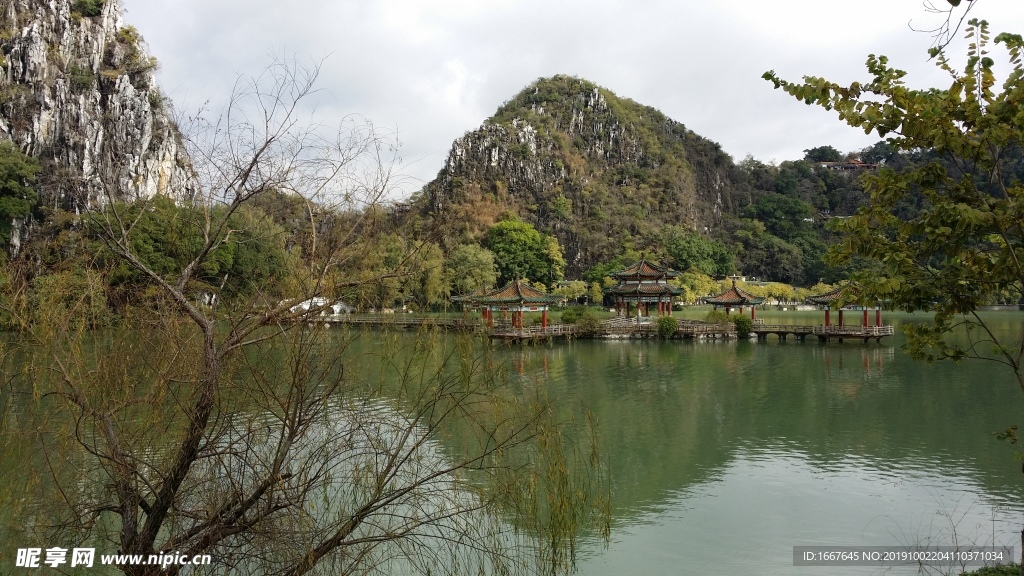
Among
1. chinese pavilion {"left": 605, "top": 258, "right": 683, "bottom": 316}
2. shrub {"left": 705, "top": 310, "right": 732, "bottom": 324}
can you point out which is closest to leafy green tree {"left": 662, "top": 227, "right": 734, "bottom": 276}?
chinese pavilion {"left": 605, "top": 258, "right": 683, "bottom": 316}

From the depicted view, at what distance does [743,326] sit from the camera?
Result: 2598 centimetres

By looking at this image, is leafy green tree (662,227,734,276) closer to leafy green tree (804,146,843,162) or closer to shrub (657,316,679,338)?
shrub (657,316,679,338)

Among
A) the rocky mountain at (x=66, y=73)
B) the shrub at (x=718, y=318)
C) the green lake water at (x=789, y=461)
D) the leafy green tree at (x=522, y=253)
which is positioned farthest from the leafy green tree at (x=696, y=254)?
the rocky mountain at (x=66, y=73)

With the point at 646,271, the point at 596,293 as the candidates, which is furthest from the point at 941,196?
the point at 596,293

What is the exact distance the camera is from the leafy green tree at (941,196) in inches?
116

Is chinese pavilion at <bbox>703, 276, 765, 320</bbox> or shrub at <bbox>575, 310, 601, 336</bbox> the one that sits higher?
chinese pavilion at <bbox>703, 276, 765, 320</bbox>

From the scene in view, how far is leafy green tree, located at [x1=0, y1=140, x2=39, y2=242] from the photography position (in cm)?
2272

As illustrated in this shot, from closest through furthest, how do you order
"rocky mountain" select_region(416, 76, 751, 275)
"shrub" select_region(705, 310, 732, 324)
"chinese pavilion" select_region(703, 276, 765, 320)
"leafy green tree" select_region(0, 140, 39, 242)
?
"leafy green tree" select_region(0, 140, 39, 242) → "shrub" select_region(705, 310, 732, 324) → "chinese pavilion" select_region(703, 276, 765, 320) → "rocky mountain" select_region(416, 76, 751, 275)

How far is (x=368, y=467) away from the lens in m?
3.24

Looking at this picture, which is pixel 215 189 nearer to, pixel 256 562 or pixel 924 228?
pixel 256 562

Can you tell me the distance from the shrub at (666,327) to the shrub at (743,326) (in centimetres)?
235

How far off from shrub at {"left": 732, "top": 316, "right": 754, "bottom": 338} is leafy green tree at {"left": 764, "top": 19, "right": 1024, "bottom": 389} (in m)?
23.4

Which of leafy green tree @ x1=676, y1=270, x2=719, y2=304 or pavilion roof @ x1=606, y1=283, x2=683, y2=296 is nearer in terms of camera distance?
pavilion roof @ x1=606, y1=283, x2=683, y2=296

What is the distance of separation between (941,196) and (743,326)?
23856mm
